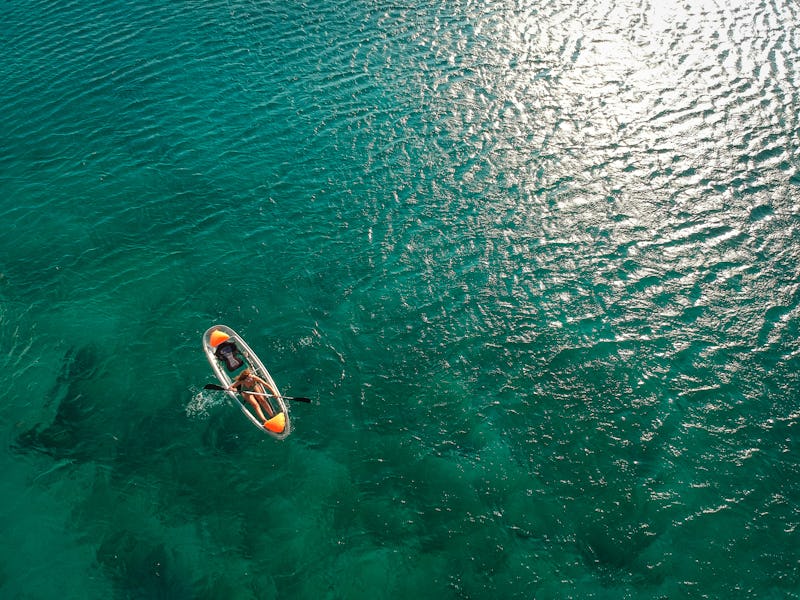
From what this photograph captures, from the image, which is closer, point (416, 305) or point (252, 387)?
point (252, 387)

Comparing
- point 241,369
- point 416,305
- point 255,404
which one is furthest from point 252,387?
point 416,305

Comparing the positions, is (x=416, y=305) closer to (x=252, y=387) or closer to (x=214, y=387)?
(x=252, y=387)

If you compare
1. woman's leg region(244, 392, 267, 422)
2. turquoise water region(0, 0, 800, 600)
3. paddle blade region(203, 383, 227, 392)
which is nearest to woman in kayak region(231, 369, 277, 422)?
woman's leg region(244, 392, 267, 422)

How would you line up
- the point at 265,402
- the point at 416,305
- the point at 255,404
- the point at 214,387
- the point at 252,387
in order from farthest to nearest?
the point at 416,305 → the point at 252,387 → the point at 265,402 → the point at 255,404 → the point at 214,387

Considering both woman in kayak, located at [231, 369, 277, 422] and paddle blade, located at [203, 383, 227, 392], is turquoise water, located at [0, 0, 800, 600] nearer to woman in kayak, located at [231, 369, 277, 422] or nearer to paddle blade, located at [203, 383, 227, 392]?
woman in kayak, located at [231, 369, 277, 422]

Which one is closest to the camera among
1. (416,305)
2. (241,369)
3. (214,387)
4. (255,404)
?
(214,387)

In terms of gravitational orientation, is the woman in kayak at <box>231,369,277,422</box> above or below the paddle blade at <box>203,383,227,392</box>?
below

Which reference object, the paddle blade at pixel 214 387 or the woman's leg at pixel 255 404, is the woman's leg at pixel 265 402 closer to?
the woman's leg at pixel 255 404

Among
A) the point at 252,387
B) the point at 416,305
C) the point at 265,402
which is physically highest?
the point at 252,387

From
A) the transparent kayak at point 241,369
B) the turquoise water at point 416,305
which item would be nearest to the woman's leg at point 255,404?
the transparent kayak at point 241,369

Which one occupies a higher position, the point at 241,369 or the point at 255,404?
the point at 241,369
